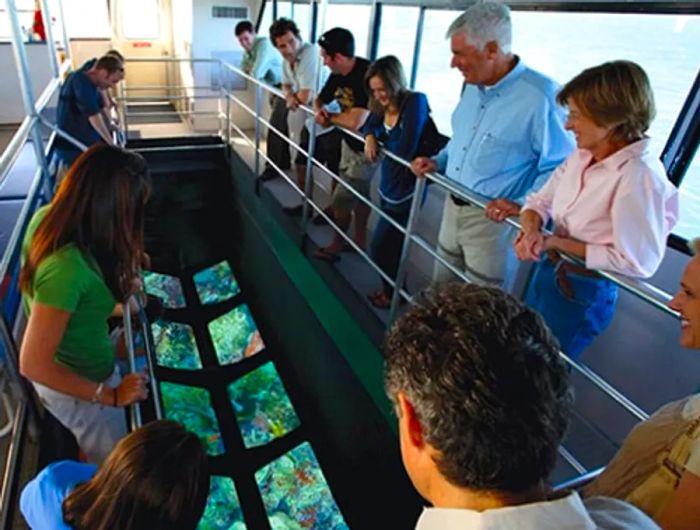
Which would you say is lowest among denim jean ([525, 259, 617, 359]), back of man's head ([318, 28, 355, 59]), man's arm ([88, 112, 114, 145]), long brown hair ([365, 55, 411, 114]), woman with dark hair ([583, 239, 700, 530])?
man's arm ([88, 112, 114, 145])

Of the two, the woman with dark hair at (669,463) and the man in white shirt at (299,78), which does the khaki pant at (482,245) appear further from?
the man in white shirt at (299,78)

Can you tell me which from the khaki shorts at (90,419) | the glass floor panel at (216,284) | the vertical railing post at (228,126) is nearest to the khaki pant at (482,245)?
the khaki shorts at (90,419)

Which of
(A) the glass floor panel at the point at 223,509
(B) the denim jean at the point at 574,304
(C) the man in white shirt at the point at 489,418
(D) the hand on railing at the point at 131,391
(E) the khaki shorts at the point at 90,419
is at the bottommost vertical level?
(A) the glass floor panel at the point at 223,509

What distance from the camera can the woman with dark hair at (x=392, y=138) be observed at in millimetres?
2162

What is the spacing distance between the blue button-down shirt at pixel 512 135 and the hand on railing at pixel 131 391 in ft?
4.30

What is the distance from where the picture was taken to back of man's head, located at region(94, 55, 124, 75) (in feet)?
10.6

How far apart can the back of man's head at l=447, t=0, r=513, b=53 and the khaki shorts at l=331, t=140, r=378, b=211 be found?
1.14 meters

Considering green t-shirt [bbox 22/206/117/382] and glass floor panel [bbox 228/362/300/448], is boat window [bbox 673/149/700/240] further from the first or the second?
glass floor panel [bbox 228/362/300/448]

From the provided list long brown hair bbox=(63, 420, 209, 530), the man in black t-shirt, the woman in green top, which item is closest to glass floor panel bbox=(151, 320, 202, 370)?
the man in black t-shirt

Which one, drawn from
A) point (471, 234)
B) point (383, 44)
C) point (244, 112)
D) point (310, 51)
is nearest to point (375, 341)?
point (471, 234)

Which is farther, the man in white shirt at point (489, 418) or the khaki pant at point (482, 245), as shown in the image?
the khaki pant at point (482, 245)

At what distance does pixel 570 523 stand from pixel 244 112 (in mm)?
6161

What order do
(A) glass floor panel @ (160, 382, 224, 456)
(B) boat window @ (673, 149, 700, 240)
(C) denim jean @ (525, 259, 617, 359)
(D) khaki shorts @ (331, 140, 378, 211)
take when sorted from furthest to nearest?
1. (A) glass floor panel @ (160, 382, 224, 456)
2. (D) khaki shorts @ (331, 140, 378, 211)
3. (B) boat window @ (673, 149, 700, 240)
4. (C) denim jean @ (525, 259, 617, 359)

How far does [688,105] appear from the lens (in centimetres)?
181
